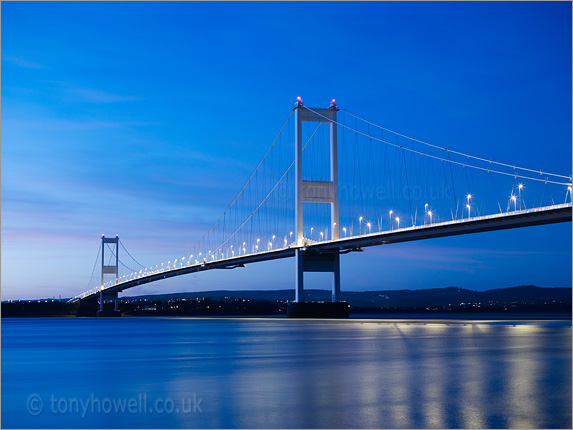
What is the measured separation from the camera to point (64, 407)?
9344 millimetres

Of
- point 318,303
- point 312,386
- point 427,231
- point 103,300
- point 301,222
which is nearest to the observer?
point 312,386

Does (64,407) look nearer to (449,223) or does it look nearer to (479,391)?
(479,391)

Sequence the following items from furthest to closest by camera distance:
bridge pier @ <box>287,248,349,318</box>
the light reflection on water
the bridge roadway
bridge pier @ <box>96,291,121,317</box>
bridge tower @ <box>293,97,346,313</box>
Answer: bridge pier @ <box>96,291,121,317</box> → bridge pier @ <box>287,248,349,318</box> → bridge tower @ <box>293,97,346,313</box> → the bridge roadway → the light reflection on water

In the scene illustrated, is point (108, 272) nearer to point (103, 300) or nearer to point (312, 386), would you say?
point (103, 300)

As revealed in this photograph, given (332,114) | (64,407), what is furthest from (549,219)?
(64,407)

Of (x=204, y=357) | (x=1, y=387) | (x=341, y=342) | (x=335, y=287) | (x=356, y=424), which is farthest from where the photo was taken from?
(x=335, y=287)

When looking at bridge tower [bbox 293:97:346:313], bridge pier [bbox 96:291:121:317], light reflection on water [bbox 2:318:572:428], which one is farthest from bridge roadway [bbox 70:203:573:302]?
bridge pier [bbox 96:291:121:317]

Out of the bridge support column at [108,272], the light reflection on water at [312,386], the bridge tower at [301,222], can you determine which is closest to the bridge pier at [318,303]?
the bridge tower at [301,222]

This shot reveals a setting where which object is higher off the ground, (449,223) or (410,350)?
(449,223)

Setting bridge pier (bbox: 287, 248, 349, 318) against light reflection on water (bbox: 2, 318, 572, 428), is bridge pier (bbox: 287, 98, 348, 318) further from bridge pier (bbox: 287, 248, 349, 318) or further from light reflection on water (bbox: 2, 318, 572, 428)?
light reflection on water (bbox: 2, 318, 572, 428)

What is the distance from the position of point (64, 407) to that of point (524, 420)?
18.3 feet

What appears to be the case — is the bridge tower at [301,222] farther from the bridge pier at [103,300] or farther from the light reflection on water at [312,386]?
the bridge pier at [103,300]

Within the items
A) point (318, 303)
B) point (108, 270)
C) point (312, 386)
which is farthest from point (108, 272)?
point (312, 386)

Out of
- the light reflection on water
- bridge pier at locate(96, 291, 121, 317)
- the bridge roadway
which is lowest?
the light reflection on water
